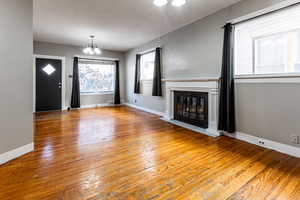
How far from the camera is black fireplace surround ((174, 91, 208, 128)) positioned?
351cm

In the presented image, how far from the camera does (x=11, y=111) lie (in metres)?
2.12

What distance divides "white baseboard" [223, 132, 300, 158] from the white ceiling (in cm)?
246

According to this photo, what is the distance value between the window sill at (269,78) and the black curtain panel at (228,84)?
0.17 metres

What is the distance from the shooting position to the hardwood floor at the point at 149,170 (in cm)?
146

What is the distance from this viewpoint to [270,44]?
8.86 ft

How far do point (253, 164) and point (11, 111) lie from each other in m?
3.27

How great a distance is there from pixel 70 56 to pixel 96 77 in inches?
50.9

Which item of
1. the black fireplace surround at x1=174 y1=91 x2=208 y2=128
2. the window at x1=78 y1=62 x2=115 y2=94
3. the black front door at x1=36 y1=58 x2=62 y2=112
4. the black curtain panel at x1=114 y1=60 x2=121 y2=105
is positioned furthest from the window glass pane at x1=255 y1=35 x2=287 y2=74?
the black front door at x1=36 y1=58 x2=62 y2=112

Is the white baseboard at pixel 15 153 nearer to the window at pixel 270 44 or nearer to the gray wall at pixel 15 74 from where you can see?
the gray wall at pixel 15 74

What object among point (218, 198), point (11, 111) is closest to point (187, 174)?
point (218, 198)

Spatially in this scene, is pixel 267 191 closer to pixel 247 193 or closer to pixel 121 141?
pixel 247 193

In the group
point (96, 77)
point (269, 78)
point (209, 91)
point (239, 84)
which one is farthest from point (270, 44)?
point (96, 77)

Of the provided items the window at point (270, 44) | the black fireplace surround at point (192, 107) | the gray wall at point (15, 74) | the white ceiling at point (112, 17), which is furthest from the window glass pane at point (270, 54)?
the gray wall at point (15, 74)

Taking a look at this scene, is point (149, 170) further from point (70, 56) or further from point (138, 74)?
point (70, 56)
